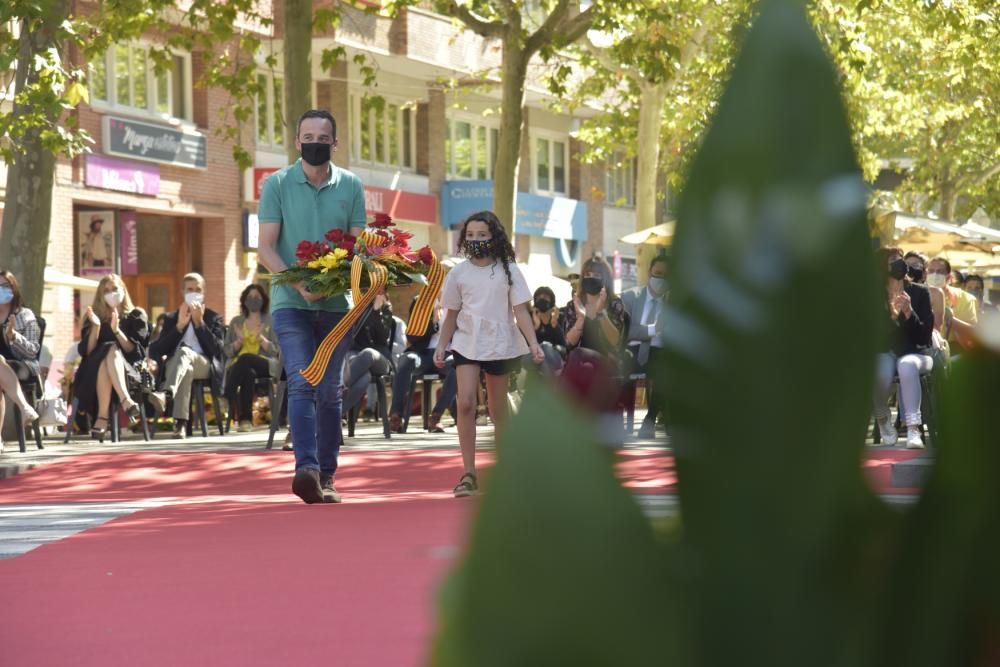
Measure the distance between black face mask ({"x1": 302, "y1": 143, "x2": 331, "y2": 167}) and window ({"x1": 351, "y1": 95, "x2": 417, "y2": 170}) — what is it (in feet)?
96.2

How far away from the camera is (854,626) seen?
67 cm

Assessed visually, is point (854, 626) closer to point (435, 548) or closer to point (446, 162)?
point (435, 548)

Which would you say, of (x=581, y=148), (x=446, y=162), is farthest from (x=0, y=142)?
(x=581, y=148)

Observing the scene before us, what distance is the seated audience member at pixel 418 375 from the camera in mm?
18656

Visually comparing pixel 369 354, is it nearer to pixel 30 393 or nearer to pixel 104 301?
pixel 104 301

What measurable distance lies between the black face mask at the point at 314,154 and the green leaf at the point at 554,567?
850 centimetres

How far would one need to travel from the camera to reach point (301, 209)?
9086mm

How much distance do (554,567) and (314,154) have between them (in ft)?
28.0

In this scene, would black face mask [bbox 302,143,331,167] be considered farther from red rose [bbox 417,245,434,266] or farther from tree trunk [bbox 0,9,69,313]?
tree trunk [bbox 0,9,69,313]

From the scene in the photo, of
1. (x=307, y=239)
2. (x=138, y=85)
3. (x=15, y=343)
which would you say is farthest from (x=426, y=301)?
(x=138, y=85)

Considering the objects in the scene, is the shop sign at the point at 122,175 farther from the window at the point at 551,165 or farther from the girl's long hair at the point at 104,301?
the window at the point at 551,165

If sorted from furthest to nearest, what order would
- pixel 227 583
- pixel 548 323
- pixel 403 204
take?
pixel 403 204 → pixel 548 323 → pixel 227 583

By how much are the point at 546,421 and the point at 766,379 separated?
0.27 feet

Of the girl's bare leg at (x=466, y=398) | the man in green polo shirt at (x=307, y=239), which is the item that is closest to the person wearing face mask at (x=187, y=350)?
the girl's bare leg at (x=466, y=398)
